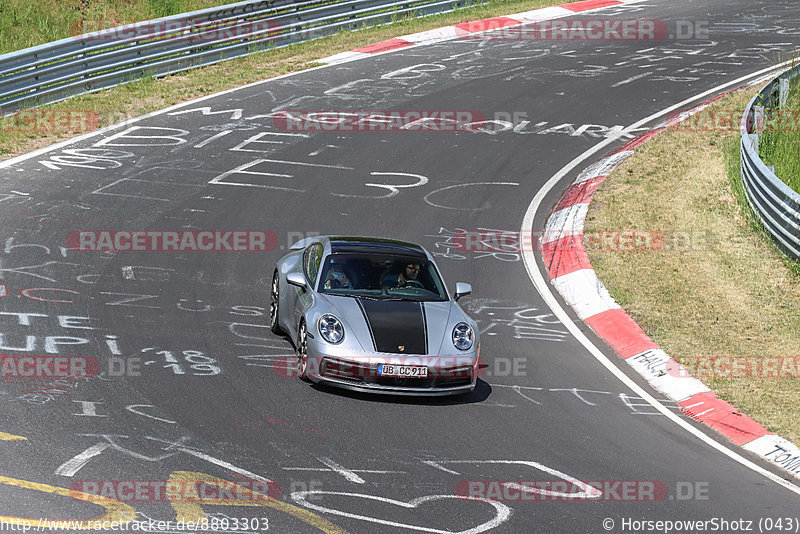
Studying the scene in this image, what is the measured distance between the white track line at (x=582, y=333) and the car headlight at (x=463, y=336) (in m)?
1.87

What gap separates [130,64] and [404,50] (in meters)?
7.13

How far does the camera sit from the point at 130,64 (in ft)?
69.7

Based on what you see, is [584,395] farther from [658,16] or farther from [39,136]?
[658,16]

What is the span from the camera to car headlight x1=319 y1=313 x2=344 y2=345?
9945mm

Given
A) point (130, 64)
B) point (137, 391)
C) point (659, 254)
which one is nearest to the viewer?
point (137, 391)

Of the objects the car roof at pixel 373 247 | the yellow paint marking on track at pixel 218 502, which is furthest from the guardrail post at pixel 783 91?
the yellow paint marking on track at pixel 218 502

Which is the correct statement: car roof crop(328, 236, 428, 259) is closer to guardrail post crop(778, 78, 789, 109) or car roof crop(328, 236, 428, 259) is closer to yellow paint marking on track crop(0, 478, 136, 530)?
yellow paint marking on track crop(0, 478, 136, 530)

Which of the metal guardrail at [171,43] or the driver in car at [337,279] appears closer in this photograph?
the driver in car at [337,279]

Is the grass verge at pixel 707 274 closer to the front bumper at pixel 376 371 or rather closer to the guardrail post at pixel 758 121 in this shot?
the guardrail post at pixel 758 121

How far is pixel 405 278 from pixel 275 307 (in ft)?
5.25

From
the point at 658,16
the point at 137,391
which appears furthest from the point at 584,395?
the point at 658,16

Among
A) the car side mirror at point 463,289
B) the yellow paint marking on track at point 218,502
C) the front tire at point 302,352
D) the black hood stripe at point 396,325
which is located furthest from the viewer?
the car side mirror at point 463,289

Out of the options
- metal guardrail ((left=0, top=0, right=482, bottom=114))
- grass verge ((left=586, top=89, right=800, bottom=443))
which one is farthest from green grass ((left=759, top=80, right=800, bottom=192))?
metal guardrail ((left=0, top=0, right=482, bottom=114))

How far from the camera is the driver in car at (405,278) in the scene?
11.1 metres
